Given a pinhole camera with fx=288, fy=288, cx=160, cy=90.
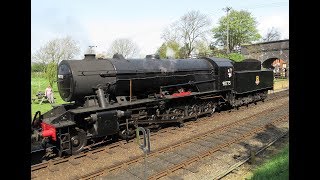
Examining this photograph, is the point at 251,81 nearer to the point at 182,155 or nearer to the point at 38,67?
the point at 182,155


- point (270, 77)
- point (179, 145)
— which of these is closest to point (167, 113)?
point (179, 145)

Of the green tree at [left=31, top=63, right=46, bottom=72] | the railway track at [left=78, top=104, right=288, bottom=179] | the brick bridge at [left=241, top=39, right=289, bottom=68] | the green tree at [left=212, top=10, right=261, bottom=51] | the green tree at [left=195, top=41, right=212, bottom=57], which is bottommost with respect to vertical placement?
the railway track at [left=78, top=104, right=288, bottom=179]

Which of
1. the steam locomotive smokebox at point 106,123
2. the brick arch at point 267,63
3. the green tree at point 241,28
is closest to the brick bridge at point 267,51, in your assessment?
the brick arch at point 267,63

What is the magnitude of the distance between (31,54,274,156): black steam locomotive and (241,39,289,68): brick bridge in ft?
105

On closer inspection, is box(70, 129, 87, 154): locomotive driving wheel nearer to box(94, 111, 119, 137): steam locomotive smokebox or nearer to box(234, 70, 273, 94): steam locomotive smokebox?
box(94, 111, 119, 137): steam locomotive smokebox

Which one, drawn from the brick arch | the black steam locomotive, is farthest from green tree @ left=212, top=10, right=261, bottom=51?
the black steam locomotive

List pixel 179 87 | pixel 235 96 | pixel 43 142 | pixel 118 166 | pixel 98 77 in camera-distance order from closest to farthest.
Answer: pixel 118 166, pixel 43 142, pixel 98 77, pixel 179 87, pixel 235 96

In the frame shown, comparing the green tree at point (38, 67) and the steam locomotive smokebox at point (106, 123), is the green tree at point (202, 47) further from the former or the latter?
the steam locomotive smokebox at point (106, 123)

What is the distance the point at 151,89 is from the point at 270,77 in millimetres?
12368

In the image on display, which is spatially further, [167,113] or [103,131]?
[167,113]

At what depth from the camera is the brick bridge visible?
1748 inches

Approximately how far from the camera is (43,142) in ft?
31.6

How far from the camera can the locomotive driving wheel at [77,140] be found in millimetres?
9859
